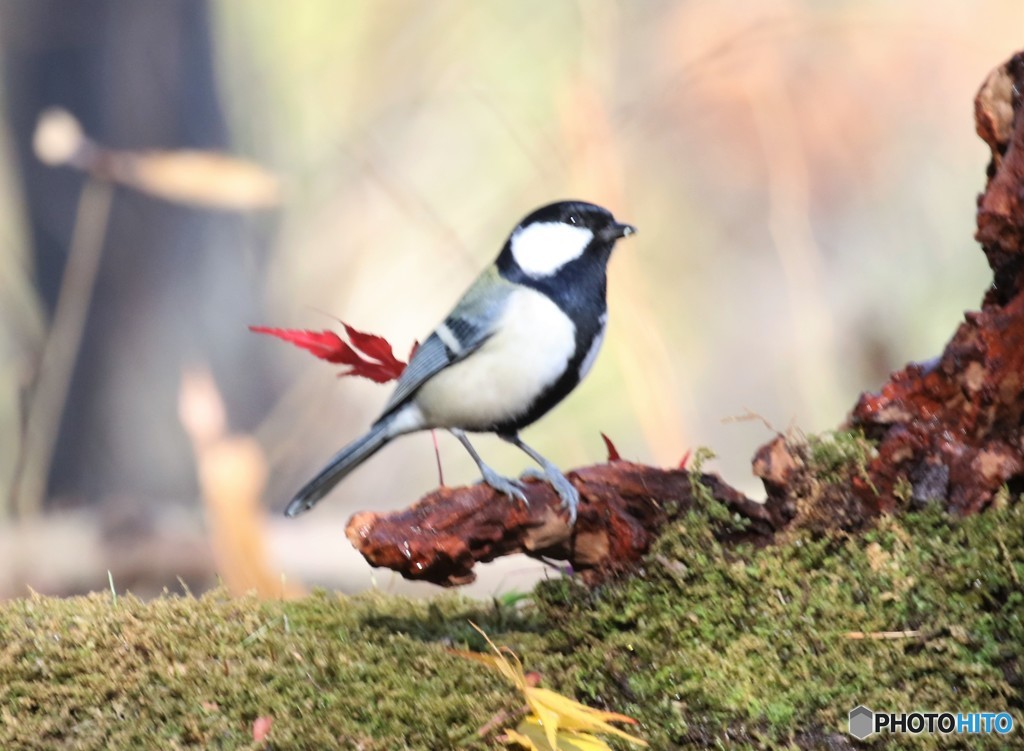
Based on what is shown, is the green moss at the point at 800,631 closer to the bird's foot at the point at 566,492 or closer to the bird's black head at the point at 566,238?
the bird's foot at the point at 566,492

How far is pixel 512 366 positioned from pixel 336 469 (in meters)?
0.28

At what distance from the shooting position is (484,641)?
1246mm

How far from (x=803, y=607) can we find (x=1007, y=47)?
1791 mm

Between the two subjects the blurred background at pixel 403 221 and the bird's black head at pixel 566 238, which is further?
the blurred background at pixel 403 221

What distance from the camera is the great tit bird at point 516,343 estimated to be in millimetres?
1279

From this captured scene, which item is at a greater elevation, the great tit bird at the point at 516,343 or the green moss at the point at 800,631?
the great tit bird at the point at 516,343

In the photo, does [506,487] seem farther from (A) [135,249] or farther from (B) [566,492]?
(A) [135,249]

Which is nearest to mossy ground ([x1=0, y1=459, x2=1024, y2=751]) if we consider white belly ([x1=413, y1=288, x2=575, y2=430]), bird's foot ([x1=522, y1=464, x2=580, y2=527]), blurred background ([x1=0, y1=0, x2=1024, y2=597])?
bird's foot ([x1=522, y1=464, x2=580, y2=527])

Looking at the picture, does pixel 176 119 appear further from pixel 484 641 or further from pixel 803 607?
pixel 803 607

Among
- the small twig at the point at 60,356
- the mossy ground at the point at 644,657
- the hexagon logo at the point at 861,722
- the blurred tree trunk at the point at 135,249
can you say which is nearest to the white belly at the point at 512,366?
the mossy ground at the point at 644,657

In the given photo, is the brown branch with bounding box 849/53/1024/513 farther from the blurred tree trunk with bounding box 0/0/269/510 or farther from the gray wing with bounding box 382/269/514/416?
the blurred tree trunk with bounding box 0/0/269/510

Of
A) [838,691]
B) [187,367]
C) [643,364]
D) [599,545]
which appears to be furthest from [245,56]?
[838,691]

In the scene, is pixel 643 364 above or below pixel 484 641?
above

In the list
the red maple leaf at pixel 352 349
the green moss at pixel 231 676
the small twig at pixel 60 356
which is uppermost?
the small twig at pixel 60 356
